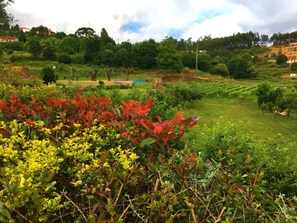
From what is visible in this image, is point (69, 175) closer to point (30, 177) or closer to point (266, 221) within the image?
point (30, 177)

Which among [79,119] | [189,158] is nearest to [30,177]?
[189,158]

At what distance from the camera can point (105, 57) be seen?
49125 mm

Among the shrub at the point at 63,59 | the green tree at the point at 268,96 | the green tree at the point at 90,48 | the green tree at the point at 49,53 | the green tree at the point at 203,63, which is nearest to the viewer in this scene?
the green tree at the point at 268,96

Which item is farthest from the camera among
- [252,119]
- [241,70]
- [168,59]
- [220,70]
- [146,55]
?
[241,70]

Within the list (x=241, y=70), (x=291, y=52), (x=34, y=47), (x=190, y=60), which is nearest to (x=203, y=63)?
(x=190, y=60)

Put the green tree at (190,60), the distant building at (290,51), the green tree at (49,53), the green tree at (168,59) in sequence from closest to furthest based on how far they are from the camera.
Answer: the green tree at (49,53)
the green tree at (168,59)
the green tree at (190,60)
the distant building at (290,51)

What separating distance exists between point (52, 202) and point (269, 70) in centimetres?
7537

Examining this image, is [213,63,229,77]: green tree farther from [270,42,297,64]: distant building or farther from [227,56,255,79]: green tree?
[270,42,297,64]: distant building

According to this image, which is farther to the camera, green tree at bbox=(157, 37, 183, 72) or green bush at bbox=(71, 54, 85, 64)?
green bush at bbox=(71, 54, 85, 64)

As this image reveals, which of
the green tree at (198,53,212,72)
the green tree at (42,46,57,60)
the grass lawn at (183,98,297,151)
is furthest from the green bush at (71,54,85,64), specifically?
the grass lawn at (183,98,297,151)

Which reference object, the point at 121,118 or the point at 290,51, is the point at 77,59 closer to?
the point at 121,118

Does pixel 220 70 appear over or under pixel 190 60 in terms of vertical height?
under

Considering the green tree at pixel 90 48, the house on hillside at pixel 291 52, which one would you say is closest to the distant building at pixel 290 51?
the house on hillside at pixel 291 52

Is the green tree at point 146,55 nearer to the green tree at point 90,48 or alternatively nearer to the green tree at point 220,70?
the green tree at point 90,48
